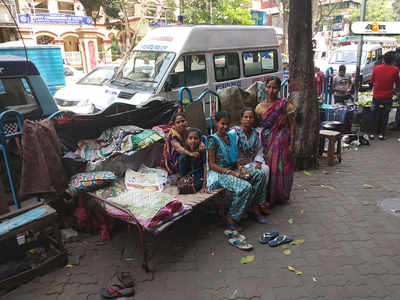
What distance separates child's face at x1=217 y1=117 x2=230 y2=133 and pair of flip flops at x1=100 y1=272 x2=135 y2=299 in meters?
1.89

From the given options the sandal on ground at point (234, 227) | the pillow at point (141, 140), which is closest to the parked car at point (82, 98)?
the pillow at point (141, 140)

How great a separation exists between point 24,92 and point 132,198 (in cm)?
250

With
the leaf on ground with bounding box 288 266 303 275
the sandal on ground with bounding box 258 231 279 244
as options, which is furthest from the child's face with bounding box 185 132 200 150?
the leaf on ground with bounding box 288 266 303 275

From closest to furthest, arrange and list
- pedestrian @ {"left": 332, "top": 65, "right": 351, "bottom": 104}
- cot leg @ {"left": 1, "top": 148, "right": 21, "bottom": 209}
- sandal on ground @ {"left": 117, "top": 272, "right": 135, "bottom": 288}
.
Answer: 1. sandal on ground @ {"left": 117, "top": 272, "right": 135, "bottom": 288}
2. cot leg @ {"left": 1, "top": 148, "right": 21, "bottom": 209}
3. pedestrian @ {"left": 332, "top": 65, "right": 351, "bottom": 104}

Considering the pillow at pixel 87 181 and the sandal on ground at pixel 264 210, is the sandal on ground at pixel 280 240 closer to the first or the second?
the sandal on ground at pixel 264 210

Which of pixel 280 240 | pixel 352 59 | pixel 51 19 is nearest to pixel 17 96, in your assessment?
pixel 280 240

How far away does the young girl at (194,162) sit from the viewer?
151 inches

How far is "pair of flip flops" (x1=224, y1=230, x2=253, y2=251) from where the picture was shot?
3.47m

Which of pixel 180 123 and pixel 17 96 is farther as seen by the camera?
pixel 17 96

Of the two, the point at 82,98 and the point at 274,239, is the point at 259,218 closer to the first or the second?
the point at 274,239

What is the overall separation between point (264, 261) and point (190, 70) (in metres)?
4.98

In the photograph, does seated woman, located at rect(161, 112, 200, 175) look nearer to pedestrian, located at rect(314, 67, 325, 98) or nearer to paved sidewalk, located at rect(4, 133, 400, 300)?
paved sidewalk, located at rect(4, 133, 400, 300)

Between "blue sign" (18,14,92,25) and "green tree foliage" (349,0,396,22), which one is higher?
"green tree foliage" (349,0,396,22)

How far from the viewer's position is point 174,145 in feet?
13.1
